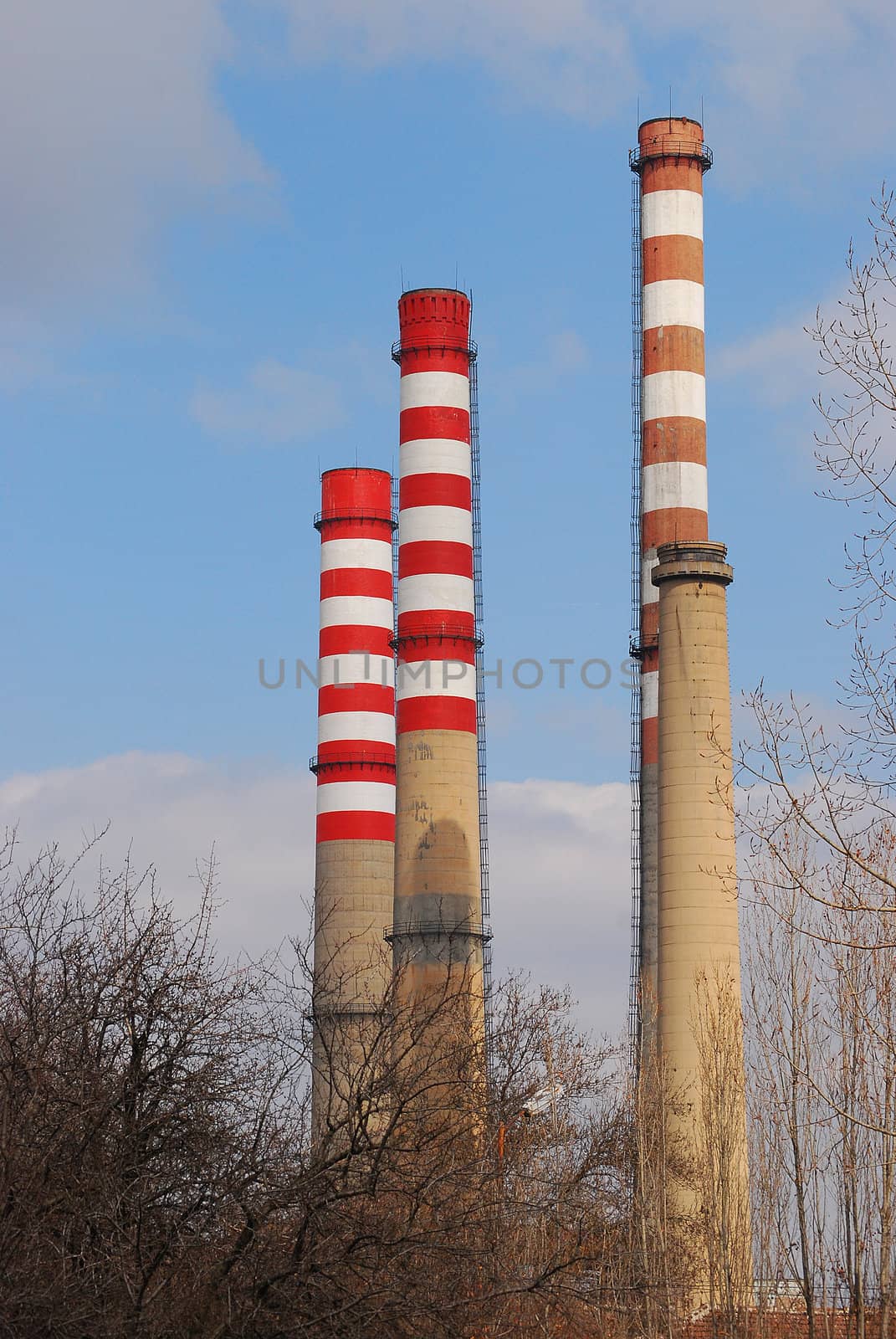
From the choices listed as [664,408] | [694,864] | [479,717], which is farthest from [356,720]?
[694,864]

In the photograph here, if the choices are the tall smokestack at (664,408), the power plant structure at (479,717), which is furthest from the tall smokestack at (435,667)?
the tall smokestack at (664,408)

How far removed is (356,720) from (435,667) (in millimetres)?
5922

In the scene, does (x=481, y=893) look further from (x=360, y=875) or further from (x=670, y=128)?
(x=670, y=128)

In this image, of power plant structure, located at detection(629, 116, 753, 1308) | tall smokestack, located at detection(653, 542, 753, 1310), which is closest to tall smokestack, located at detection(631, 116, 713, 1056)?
power plant structure, located at detection(629, 116, 753, 1308)

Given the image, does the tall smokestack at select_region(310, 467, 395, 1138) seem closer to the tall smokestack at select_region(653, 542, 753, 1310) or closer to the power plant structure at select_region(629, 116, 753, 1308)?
the power plant structure at select_region(629, 116, 753, 1308)

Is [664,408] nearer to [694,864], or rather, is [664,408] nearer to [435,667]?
[435,667]

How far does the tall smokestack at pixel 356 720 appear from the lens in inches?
1592

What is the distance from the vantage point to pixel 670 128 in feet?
119

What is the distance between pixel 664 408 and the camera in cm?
3475

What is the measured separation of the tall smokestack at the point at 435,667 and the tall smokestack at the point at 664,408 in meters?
3.46

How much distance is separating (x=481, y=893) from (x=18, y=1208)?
87.7 ft

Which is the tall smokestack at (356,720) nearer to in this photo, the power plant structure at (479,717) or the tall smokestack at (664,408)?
the power plant structure at (479,717)

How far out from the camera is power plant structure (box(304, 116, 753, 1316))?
28.0 m

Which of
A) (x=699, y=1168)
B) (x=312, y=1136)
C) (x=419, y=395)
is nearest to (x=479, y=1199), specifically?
(x=312, y=1136)
